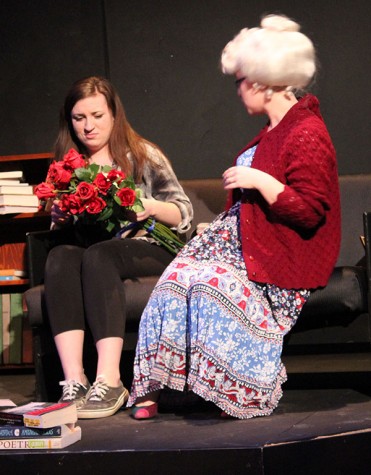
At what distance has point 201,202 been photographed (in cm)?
420

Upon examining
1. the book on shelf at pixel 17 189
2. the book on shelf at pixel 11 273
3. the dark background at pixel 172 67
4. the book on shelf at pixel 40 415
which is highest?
the dark background at pixel 172 67

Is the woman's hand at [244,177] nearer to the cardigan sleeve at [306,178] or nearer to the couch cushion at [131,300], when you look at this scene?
the cardigan sleeve at [306,178]

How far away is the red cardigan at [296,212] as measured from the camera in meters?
2.93

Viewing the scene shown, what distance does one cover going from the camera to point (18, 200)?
15.1 ft

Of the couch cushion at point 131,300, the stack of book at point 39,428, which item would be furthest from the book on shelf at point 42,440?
the couch cushion at point 131,300

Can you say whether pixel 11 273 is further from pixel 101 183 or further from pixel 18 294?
pixel 101 183

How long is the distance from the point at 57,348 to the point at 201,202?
123 cm

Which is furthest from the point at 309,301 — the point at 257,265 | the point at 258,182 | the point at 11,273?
the point at 11,273

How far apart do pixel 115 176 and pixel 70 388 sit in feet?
2.67

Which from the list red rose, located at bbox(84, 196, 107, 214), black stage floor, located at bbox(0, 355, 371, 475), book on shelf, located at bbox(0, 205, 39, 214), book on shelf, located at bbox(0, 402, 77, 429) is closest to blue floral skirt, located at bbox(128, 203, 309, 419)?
black stage floor, located at bbox(0, 355, 371, 475)

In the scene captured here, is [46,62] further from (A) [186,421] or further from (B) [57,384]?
(A) [186,421]

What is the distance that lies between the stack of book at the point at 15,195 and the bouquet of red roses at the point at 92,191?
109cm

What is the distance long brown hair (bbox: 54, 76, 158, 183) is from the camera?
3.74m

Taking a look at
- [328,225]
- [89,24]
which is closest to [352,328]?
[328,225]
